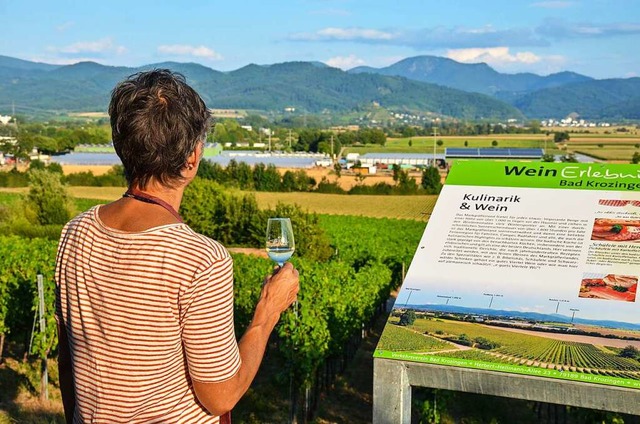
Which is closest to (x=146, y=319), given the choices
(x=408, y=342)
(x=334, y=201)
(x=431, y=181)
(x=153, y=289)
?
(x=153, y=289)

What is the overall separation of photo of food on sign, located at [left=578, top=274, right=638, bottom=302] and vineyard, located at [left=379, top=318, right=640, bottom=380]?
1.30 ft

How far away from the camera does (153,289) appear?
2445 mm

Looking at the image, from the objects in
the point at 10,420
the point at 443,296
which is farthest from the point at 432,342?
the point at 10,420

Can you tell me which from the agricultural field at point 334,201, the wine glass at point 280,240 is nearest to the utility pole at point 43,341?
the wine glass at point 280,240

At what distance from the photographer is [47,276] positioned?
13641mm

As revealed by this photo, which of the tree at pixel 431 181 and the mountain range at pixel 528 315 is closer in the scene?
the mountain range at pixel 528 315

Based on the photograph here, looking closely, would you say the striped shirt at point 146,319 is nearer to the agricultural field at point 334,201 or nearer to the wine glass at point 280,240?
the wine glass at point 280,240

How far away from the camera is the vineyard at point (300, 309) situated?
1121 cm

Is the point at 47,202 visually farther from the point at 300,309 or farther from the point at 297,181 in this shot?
the point at 300,309

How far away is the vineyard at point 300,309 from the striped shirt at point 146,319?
27.9 feet

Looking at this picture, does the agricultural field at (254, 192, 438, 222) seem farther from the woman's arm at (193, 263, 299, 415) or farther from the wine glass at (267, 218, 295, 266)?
the woman's arm at (193, 263, 299, 415)

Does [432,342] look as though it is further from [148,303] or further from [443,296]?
[148,303]

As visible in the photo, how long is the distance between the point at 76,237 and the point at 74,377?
0.52 meters

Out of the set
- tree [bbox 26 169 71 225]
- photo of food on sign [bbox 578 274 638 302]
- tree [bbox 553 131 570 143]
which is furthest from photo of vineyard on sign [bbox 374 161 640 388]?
tree [bbox 553 131 570 143]
